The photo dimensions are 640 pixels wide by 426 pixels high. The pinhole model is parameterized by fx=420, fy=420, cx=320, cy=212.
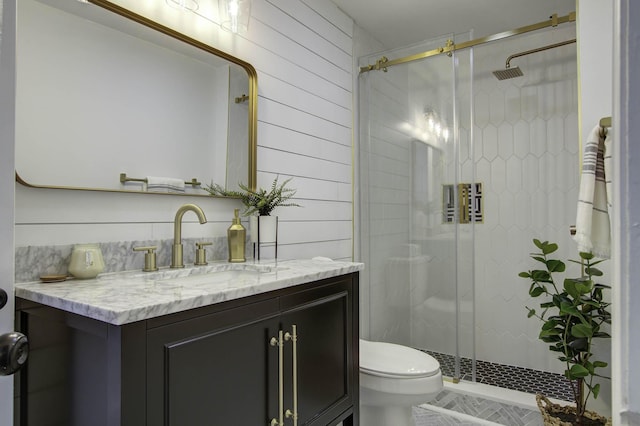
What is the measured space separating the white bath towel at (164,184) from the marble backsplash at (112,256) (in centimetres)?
20

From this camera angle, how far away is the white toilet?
5.89 ft

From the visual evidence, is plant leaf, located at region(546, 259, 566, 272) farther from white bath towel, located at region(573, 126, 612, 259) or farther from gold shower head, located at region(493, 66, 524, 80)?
gold shower head, located at region(493, 66, 524, 80)

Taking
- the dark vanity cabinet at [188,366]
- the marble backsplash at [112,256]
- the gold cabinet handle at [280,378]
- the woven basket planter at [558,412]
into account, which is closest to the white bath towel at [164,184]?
the marble backsplash at [112,256]

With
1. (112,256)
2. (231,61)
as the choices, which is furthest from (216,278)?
(231,61)

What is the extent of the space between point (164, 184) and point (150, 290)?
594mm

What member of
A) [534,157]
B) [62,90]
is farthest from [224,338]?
[534,157]

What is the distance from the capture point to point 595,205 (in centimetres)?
161

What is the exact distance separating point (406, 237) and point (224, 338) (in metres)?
1.82

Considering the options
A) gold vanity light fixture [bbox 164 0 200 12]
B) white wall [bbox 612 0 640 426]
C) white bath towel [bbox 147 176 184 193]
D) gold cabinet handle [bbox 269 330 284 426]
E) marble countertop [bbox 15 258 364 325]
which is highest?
gold vanity light fixture [bbox 164 0 200 12]

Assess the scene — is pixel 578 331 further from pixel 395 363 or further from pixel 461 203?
pixel 461 203

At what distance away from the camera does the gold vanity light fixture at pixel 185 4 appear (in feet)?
5.42

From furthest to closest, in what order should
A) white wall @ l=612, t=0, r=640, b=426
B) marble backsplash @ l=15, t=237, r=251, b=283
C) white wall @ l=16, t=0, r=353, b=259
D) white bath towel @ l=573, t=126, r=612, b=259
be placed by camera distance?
white bath towel @ l=573, t=126, r=612, b=259
white wall @ l=16, t=0, r=353, b=259
marble backsplash @ l=15, t=237, r=251, b=283
white wall @ l=612, t=0, r=640, b=426

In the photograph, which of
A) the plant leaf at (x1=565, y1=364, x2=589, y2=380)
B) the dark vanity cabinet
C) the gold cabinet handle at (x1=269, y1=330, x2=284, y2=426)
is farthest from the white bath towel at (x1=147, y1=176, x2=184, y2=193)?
the plant leaf at (x1=565, y1=364, x2=589, y2=380)

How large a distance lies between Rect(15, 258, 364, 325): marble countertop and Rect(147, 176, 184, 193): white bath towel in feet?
1.02
